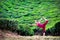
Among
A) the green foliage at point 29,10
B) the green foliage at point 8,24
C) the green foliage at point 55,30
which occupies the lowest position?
the green foliage at point 55,30

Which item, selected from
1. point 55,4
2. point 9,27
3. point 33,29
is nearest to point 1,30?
point 9,27

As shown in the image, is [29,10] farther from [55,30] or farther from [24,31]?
[55,30]

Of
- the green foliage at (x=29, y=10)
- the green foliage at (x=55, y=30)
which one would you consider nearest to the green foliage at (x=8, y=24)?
the green foliage at (x=29, y=10)

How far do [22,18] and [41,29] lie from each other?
0.38m

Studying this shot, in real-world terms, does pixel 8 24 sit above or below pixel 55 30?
above

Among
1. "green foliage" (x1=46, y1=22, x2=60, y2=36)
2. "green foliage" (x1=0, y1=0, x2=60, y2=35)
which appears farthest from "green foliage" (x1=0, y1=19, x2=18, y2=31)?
"green foliage" (x1=46, y1=22, x2=60, y2=36)

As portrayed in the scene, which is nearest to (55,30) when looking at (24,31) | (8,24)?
(24,31)

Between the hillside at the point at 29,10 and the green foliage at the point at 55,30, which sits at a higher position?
the hillside at the point at 29,10

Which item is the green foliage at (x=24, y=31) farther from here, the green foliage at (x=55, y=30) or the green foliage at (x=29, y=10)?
the green foliage at (x=55, y=30)

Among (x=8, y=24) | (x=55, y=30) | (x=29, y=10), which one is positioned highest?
(x=29, y=10)

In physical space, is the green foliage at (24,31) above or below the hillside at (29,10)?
below

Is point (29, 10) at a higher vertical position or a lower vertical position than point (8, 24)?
higher

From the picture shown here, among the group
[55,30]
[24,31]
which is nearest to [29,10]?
[24,31]

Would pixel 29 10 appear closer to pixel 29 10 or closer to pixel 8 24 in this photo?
pixel 29 10
